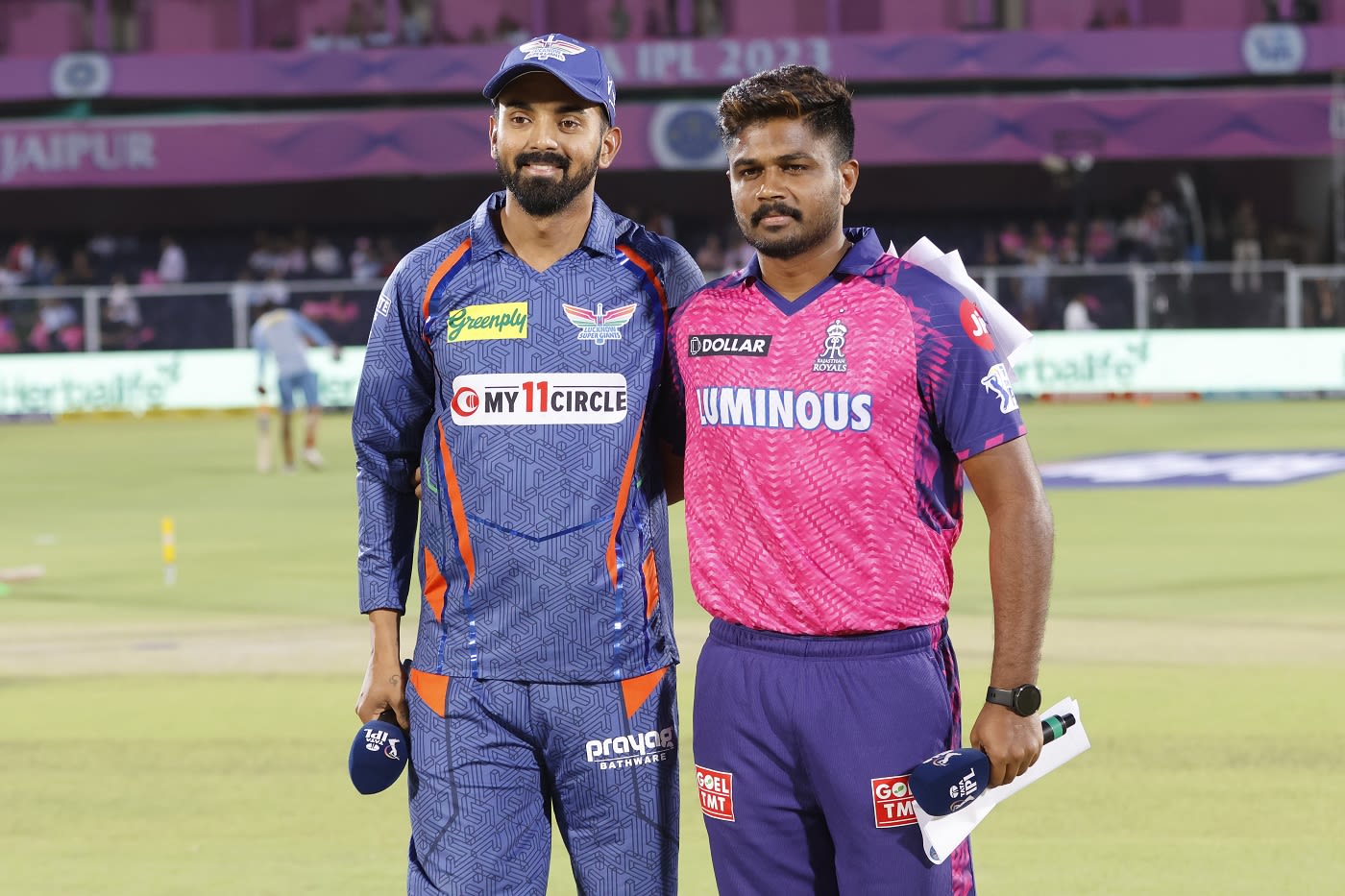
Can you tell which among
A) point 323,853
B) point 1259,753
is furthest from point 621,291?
point 1259,753

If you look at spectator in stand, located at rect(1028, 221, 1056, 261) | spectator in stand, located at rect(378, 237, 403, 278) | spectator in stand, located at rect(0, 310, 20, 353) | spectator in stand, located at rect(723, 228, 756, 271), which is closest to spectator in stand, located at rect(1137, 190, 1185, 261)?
spectator in stand, located at rect(1028, 221, 1056, 261)

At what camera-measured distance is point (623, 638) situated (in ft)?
13.5

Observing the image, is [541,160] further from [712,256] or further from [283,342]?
[712,256]

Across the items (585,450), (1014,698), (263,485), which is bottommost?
(263,485)

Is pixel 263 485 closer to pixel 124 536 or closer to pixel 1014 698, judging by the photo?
pixel 124 536

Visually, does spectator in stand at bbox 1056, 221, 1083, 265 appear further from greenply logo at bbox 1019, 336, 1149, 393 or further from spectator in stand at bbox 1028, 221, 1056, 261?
greenply logo at bbox 1019, 336, 1149, 393

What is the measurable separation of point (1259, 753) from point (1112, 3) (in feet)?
107

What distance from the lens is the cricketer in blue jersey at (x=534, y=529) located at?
4.07 metres

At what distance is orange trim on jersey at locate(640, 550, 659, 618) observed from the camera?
13.6ft

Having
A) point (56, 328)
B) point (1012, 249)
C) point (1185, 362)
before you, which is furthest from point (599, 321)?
point (1012, 249)

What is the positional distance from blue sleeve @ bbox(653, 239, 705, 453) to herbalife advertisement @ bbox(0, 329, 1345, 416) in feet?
80.8

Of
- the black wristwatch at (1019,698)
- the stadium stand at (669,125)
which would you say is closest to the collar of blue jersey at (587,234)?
the black wristwatch at (1019,698)

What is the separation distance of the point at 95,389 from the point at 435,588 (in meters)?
26.5

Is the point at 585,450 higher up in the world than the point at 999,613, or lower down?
higher up
